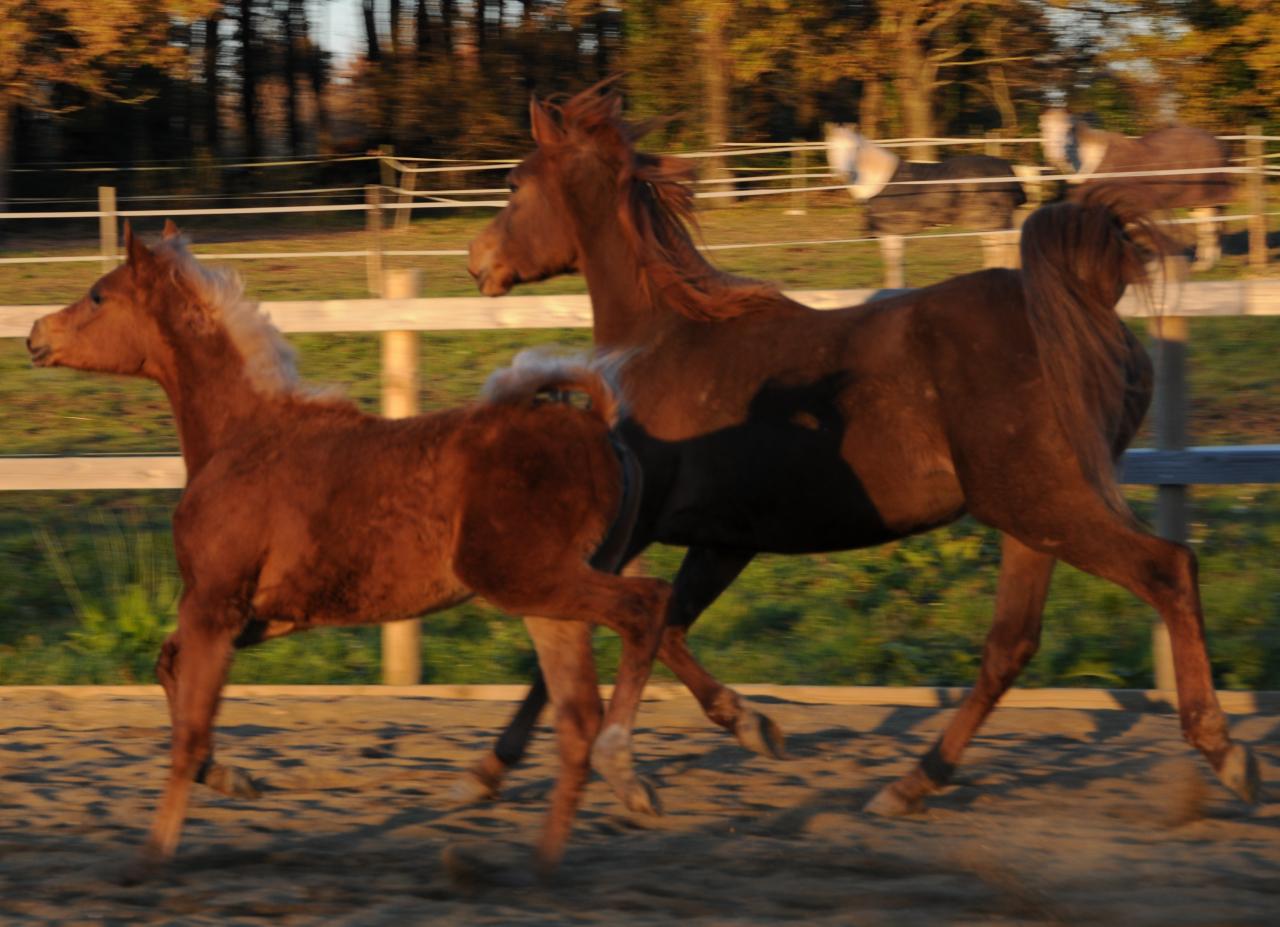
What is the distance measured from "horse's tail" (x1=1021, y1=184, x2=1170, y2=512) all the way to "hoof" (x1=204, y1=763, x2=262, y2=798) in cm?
238

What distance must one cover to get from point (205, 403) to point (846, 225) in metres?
13.7

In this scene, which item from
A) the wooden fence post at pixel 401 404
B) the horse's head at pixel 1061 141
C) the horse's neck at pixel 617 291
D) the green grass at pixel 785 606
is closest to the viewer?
the horse's neck at pixel 617 291

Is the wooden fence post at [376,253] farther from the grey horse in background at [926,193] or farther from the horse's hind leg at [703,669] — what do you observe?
the horse's hind leg at [703,669]

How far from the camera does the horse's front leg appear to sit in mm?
3863

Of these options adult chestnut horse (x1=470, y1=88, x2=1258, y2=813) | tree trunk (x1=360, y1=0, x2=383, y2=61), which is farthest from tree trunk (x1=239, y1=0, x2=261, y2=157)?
adult chestnut horse (x1=470, y1=88, x2=1258, y2=813)

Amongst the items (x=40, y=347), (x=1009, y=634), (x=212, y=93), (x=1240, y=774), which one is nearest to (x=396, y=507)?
(x=40, y=347)

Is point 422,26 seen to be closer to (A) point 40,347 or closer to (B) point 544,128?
(B) point 544,128

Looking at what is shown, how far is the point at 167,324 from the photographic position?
436 cm

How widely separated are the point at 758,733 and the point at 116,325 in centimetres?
212

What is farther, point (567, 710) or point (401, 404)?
point (401, 404)

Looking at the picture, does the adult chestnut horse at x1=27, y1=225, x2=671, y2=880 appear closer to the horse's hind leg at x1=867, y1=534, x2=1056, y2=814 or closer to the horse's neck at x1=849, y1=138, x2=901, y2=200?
the horse's hind leg at x1=867, y1=534, x2=1056, y2=814

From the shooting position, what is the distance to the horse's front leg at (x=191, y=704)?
386cm

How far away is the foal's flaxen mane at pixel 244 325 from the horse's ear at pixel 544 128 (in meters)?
1.23

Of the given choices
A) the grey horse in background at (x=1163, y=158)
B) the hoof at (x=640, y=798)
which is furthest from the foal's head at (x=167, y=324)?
the grey horse in background at (x=1163, y=158)
